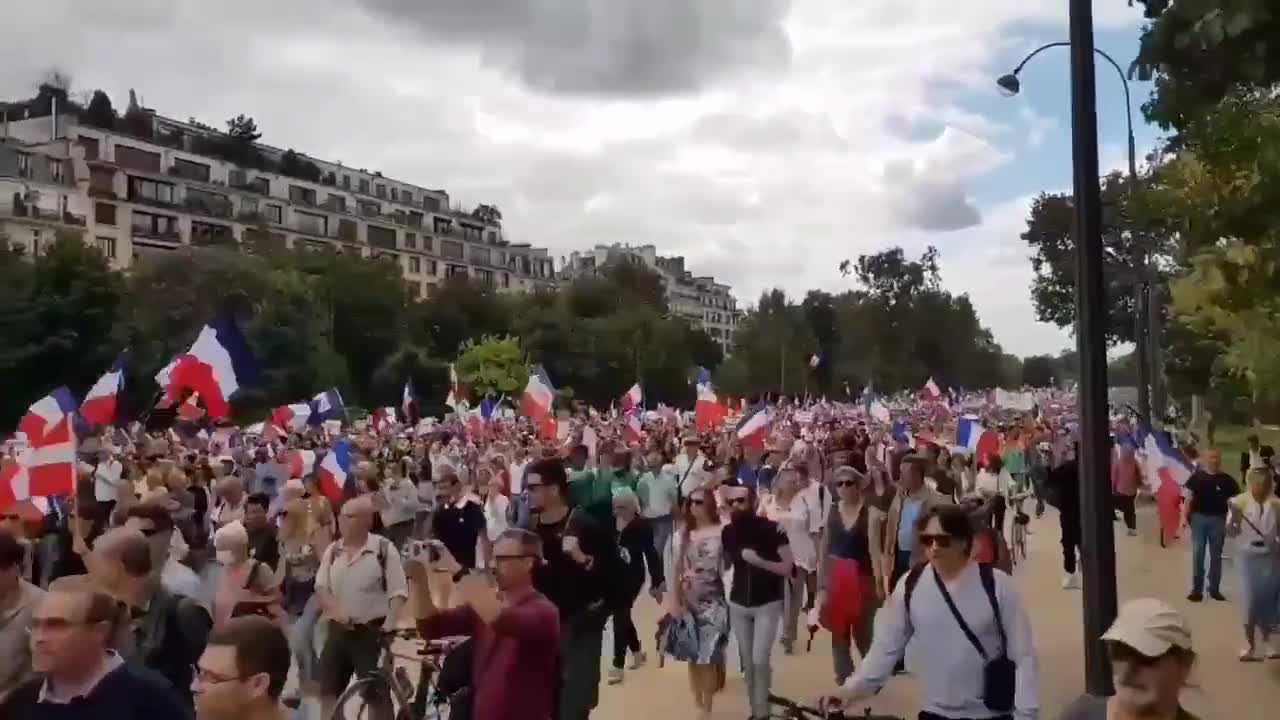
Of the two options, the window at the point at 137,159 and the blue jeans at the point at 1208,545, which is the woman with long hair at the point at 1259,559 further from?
the window at the point at 137,159

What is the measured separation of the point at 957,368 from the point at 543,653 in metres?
84.7

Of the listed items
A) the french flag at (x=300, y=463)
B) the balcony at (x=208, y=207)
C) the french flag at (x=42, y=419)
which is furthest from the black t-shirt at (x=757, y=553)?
the balcony at (x=208, y=207)

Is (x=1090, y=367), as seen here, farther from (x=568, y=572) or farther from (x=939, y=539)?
(x=939, y=539)

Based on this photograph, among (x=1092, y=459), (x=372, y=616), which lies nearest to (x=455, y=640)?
(x=372, y=616)

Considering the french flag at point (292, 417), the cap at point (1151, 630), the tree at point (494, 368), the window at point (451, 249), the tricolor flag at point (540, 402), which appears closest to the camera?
the cap at point (1151, 630)

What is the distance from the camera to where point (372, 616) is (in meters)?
7.40

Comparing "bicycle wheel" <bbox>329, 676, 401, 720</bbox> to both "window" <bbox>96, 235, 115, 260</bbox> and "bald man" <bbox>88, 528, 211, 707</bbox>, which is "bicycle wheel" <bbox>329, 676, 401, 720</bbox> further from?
"window" <bbox>96, 235, 115, 260</bbox>

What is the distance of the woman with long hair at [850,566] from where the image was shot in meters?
9.17

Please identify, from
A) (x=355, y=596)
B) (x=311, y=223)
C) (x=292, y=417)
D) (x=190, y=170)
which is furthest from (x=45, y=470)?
(x=311, y=223)

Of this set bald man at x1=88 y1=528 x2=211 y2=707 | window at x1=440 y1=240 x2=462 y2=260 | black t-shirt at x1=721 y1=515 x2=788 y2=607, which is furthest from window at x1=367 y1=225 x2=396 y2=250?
bald man at x1=88 y1=528 x2=211 y2=707

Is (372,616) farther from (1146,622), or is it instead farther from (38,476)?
(1146,622)

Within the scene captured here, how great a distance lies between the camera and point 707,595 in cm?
848

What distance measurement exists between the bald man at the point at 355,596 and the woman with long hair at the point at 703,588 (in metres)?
1.87

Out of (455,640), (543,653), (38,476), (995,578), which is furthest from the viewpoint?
(38,476)
